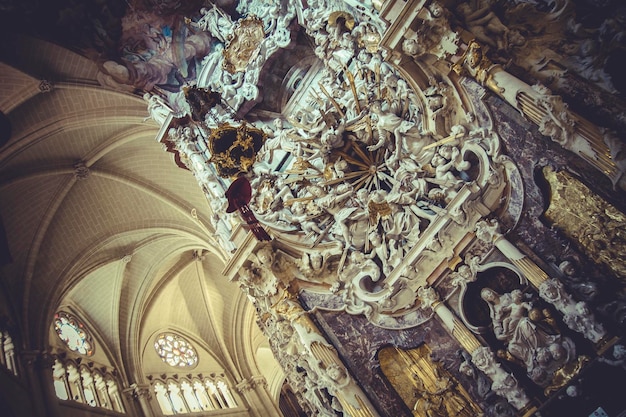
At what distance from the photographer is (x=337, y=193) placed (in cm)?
787

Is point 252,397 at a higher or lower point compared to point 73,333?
lower

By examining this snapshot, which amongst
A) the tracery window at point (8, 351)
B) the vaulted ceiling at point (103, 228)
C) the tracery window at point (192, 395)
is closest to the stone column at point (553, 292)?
the vaulted ceiling at point (103, 228)

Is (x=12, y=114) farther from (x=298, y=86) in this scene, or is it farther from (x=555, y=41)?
(x=555, y=41)

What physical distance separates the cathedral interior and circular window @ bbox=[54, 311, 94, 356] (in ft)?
0.21

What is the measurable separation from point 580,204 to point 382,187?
10.3 ft

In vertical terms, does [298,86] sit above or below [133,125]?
below

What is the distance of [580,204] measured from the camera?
537 cm

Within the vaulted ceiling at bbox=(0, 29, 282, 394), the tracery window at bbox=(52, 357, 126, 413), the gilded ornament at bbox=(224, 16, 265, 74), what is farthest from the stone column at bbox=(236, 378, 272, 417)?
the gilded ornament at bbox=(224, 16, 265, 74)

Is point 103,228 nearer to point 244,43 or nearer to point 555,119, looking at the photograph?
point 244,43

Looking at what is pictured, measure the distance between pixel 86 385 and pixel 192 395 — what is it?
10.9 feet

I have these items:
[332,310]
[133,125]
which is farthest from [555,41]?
[133,125]

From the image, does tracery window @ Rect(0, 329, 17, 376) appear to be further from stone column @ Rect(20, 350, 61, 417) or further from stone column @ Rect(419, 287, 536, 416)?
stone column @ Rect(419, 287, 536, 416)

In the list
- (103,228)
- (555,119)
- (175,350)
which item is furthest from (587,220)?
(175,350)

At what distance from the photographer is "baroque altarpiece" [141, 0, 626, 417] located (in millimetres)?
5098
